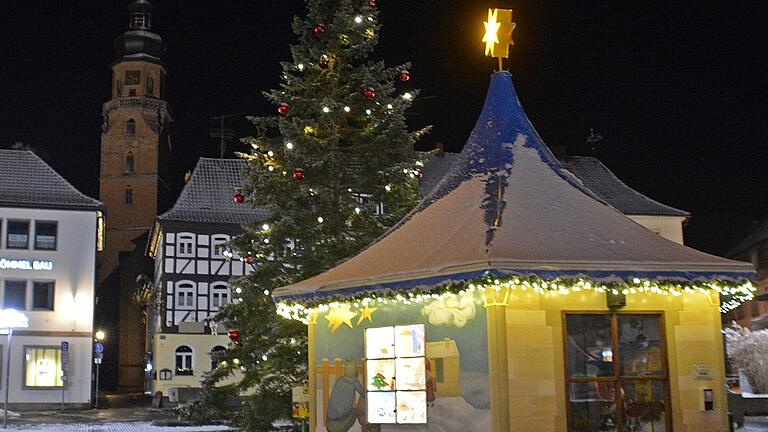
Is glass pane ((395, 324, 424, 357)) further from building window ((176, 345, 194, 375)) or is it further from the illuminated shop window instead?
building window ((176, 345, 194, 375))

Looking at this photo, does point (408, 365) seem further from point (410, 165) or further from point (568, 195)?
point (410, 165)

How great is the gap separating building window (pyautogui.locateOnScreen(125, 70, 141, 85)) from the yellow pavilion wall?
5601cm

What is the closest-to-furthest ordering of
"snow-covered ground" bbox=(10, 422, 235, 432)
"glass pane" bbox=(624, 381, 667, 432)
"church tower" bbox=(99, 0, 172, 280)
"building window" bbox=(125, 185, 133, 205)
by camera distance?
1. "glass pane" bbox=(624, 381, 667, 432)
2. "snow-covered ground" bbox=(10, 422, 235, 432)
3. "church tower" bbox=(99, 0, 172, 280)
4. "building window" bbox=(125, 185, 133, 205)

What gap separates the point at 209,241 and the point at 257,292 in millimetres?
26492

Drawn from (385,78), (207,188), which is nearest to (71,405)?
(207,188)

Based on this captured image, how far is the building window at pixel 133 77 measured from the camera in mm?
64488

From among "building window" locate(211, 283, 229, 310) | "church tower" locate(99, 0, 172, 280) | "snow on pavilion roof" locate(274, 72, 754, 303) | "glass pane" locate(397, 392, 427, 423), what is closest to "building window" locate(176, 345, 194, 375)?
"building window" locate(211, 283, 229, 310)

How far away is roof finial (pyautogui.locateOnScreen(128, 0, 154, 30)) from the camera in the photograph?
6531 centimetres

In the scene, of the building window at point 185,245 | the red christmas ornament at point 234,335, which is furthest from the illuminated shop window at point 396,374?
the building window at point 185,245

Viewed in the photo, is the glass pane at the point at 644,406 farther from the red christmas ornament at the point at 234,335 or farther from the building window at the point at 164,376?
the building window at the point at 164,376

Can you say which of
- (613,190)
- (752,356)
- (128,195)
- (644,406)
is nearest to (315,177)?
(644,406)

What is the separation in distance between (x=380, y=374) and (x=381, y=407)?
17.6 inches

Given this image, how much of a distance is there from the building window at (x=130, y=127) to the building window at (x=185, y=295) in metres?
23.6

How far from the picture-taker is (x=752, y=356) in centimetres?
3012
